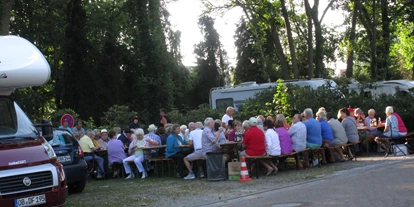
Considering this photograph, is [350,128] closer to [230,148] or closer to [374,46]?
[230,148]

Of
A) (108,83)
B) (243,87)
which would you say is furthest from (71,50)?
(243,87)

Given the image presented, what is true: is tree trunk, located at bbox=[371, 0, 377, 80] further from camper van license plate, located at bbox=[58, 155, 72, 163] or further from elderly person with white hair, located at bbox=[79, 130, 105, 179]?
camper van license plate, located at bbox=[58, 155, 72, 163]

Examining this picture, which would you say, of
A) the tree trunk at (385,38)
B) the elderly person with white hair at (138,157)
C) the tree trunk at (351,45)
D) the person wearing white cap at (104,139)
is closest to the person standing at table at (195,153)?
the elderly person with white hair at (138,157)

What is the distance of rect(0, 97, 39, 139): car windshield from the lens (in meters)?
9.49

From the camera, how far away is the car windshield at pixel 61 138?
1341 centimetres

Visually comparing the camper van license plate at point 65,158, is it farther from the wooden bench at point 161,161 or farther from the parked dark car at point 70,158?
the wooden bench at point 161,161

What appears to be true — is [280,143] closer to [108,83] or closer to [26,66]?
[26,66]

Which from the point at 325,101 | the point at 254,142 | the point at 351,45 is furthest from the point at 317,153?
the point at 351,45

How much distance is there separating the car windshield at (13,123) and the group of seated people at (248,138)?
5.97m

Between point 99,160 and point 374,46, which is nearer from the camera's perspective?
point 99,160

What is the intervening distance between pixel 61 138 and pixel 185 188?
3153 mm

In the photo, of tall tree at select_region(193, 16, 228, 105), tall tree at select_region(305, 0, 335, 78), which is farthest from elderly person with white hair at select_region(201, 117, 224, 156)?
tall tree at select_region(193, 16, 228, 105)

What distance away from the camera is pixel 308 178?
44.2 feet

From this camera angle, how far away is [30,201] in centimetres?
872
